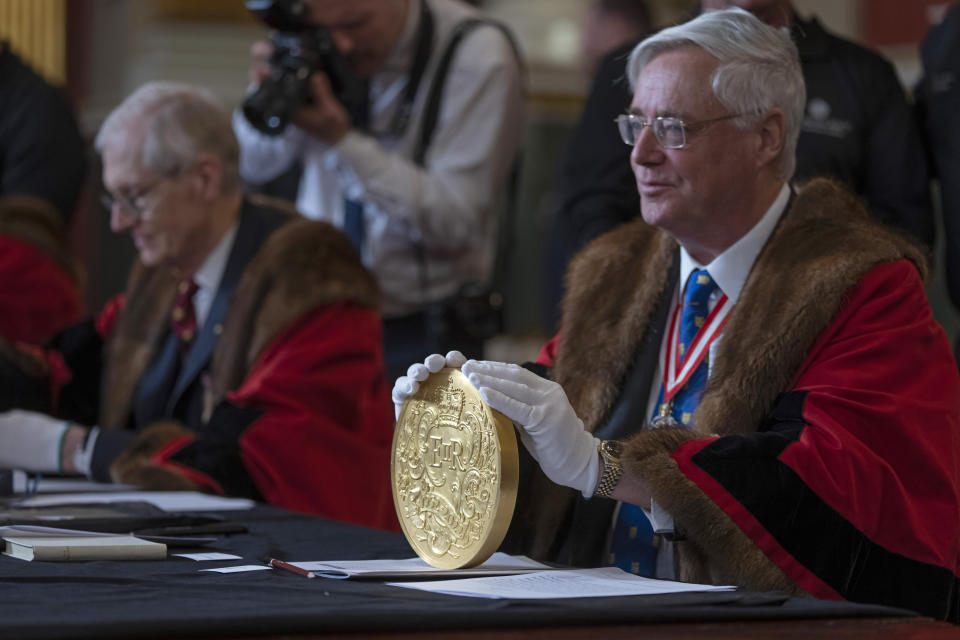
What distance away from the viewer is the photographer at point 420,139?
361 centimetres

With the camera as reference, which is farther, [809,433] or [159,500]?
[159,500]

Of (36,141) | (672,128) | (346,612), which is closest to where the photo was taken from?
(346,612)

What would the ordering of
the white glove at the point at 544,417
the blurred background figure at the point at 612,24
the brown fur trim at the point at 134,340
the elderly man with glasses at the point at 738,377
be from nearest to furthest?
the white glove at the point at 544,417 → the elderly man with glasses at the point at 738,377 → the brown fur trim at the point at 134,340 → the blurred background figure at the point at 612,24

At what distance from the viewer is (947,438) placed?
1.97 metres

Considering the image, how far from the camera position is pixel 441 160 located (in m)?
3.64

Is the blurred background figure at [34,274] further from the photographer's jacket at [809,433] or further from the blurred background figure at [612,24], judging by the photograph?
the photographer's jacket at [809,433]

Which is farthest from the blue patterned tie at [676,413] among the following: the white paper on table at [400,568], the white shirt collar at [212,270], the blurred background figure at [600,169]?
the white shirt collar at [212,270]

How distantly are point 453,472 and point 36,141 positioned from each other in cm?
281

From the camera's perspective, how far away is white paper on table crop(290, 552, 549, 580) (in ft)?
5.27

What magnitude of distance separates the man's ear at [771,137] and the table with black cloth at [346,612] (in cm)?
95

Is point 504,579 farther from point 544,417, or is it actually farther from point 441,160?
point 441,160

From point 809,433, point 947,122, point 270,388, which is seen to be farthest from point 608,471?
point 947,122

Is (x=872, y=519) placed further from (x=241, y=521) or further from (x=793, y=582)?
(x=241, y=521)

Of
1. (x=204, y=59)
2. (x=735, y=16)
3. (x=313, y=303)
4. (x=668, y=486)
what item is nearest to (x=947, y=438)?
(x=668, y=486)
